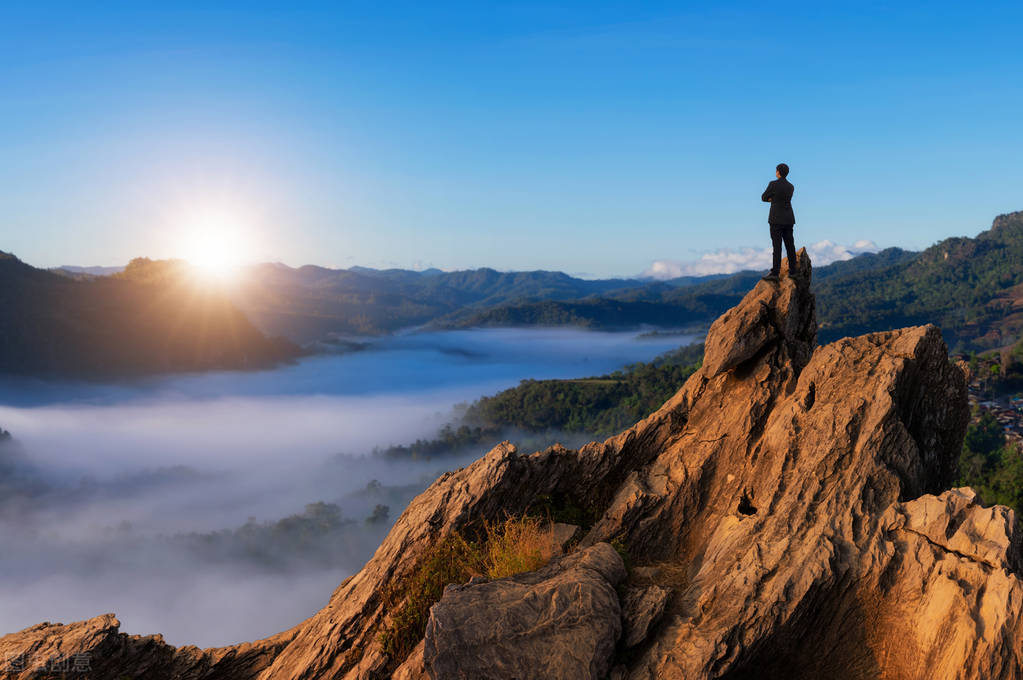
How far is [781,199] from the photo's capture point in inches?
705

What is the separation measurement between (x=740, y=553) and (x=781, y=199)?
37.4 ft

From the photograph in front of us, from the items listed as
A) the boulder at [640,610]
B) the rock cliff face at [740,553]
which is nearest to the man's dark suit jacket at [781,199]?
the rock cliff face at [740,553]

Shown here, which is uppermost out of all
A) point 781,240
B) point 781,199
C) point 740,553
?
point 781,199

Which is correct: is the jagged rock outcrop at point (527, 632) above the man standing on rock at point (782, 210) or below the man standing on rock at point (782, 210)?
below

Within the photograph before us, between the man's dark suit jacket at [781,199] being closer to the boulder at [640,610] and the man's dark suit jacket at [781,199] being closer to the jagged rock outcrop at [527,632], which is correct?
the boulder at [640,610]

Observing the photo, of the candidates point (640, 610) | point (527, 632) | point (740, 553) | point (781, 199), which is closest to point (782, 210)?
point (781, 199)

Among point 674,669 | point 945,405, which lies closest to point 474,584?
point 674,669

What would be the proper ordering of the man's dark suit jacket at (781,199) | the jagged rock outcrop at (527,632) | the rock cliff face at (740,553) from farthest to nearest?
the man's dark suit jacket at (781,199) → the rock cliff face at (740,553) → the jagged rock outcrop at (527,632)

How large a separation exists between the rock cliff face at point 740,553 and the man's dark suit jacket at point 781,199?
1582 millimetres

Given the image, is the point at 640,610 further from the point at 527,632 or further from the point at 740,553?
the point at 740,553

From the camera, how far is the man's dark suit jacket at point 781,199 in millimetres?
17812

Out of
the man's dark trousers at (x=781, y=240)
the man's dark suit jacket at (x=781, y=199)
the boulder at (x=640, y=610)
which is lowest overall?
the boulder at (x=640, y=610)

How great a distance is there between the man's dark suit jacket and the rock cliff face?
158cm

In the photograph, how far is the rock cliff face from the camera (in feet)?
33.4
